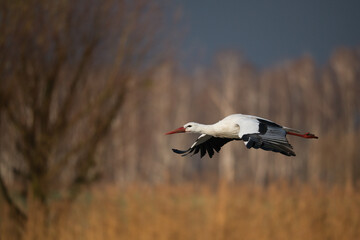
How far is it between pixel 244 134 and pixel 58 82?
3430mm

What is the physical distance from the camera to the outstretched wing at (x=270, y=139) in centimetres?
26

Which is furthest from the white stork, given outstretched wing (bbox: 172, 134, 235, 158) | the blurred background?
the blurred background

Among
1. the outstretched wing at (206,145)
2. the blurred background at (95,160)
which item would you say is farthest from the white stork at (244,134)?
the blurred background at (95,160)

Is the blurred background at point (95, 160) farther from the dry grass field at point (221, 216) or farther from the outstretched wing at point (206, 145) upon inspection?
the outstretched wing at point (206, 145)

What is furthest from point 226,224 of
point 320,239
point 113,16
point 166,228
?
point 113,16

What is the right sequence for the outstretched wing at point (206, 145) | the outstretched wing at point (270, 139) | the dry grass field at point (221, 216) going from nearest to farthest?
the outstretched wing at point (270, 139)
the outstretched wing at point (206, 145)
the dry grass field at point (221, 216)

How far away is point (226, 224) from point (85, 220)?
146 centimetres

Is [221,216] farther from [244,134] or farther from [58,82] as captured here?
[244,134]

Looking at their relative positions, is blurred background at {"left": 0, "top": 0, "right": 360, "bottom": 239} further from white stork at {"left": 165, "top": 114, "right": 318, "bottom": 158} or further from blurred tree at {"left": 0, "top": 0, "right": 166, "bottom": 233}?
white stork at {"left": 165, "top": 114, "right": 318, "bottom": 158}

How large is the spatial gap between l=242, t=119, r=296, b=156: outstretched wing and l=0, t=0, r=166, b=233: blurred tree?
3.02 meters

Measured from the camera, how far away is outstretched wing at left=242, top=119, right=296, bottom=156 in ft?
0.86

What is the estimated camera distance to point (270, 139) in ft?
0.90

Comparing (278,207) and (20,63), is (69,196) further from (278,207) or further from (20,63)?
(278,207)

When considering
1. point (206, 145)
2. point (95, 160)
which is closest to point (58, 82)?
point (95, 160)
